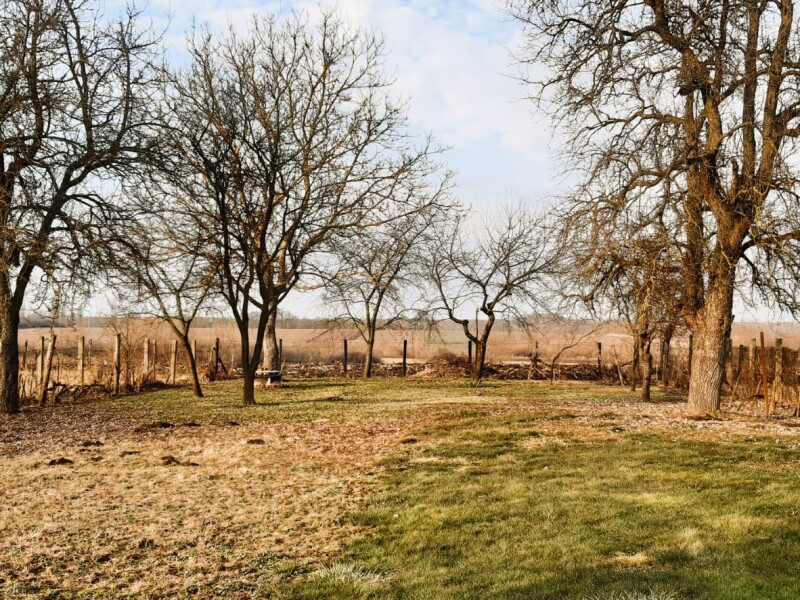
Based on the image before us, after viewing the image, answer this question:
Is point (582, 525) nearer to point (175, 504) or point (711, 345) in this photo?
point (175, 504)

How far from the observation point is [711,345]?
46.4ft

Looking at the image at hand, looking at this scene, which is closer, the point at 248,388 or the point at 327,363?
the point at 248,388

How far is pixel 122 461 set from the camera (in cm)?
950

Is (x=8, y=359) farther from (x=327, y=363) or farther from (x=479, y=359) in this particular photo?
(x=327, y=363)

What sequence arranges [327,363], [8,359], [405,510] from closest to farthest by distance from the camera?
1. [405,510]
2. [8,359]
3. [327,363]

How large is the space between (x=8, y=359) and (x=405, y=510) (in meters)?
12.1

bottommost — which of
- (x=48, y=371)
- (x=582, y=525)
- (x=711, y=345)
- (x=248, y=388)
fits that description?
(x=582, y=525)

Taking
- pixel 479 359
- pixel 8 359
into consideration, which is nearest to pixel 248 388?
pixel 8 359

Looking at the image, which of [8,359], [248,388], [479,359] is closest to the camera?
[8,359]

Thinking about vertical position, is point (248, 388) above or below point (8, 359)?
below

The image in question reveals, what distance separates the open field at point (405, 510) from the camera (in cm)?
482

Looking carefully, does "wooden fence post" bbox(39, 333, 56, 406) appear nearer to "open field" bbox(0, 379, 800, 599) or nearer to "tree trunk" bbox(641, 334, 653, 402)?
"open field" bbox(0, 379, 800, 599)

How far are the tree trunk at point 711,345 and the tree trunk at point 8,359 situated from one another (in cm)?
1458

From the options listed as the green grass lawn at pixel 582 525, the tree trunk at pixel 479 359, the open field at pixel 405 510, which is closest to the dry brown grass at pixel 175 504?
the open field at pixel 405 510
